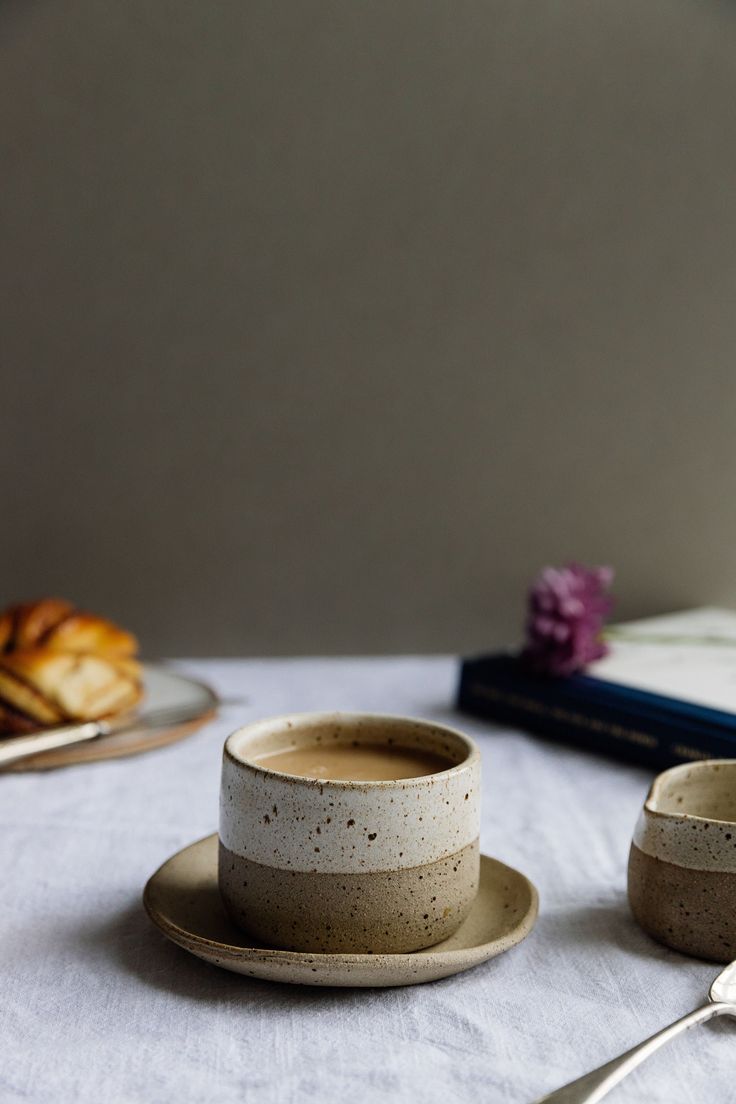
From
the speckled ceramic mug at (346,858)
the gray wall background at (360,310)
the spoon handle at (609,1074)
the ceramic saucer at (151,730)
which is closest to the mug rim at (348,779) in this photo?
the speckled ceramic mug at (346,858)

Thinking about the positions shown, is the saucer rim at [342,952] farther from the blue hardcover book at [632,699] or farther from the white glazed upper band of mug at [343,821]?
the blue hardcover book at [632,699]

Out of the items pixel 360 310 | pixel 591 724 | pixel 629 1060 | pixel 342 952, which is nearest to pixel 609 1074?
pixel 629 1060

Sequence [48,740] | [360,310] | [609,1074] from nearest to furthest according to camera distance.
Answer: [609,1074], [48,740], [360,310]

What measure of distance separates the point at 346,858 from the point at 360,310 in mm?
834

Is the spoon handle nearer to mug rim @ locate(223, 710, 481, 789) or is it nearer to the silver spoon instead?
the silver spoon

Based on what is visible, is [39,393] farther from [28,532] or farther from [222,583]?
[222,583]

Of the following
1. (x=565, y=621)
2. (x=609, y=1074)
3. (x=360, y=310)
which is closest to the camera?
(x=609, y=1074)

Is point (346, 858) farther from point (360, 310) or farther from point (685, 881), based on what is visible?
point (360, 310)

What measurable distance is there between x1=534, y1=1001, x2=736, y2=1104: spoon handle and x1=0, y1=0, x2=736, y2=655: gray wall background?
855mm

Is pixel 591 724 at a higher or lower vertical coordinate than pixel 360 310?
lower

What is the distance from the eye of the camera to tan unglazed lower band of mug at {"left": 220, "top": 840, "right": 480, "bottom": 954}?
19.3 inches

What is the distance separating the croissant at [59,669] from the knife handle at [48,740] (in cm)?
2

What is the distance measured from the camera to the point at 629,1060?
16.5 inches

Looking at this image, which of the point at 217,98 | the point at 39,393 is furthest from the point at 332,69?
the point at 39,393
